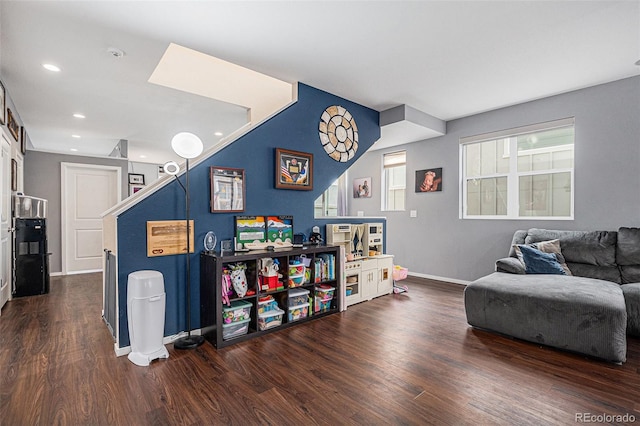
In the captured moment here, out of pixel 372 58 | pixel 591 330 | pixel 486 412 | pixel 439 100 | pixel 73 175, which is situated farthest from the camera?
pixel 73 175

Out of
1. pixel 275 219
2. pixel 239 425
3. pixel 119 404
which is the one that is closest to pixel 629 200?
pixel 275 219

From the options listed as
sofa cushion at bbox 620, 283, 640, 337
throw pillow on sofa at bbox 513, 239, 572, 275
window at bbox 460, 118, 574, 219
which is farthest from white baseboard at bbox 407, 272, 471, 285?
sofa cushion at bbox 620, 283, 640, 337

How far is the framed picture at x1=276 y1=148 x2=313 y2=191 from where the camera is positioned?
3424mm

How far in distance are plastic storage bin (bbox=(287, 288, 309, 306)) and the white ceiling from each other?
2.32 meters

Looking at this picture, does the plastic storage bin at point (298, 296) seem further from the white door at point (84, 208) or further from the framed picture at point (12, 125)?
the white door at point (84, 208)

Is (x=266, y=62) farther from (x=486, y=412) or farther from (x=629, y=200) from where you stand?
(x=629, y=200)

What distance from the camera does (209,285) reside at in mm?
2734

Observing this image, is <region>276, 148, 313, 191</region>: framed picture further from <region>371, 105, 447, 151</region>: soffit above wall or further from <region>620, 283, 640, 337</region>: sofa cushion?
<region>620, 283, 640, 337</region>: sofa cushion

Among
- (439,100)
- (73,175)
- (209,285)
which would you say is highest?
(439,100)

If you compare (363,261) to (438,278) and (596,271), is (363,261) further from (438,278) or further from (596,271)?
(596,271)

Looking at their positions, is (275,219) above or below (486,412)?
above

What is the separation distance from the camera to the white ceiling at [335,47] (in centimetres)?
228

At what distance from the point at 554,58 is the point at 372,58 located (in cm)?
178

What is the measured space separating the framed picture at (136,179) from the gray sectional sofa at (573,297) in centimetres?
Result: 747
